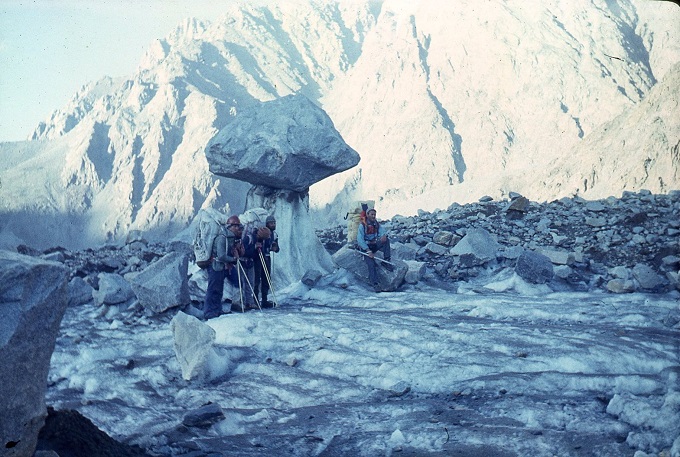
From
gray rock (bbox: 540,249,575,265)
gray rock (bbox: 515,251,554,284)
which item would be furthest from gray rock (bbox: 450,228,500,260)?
gray rock (bbox: 515,251,554,284)

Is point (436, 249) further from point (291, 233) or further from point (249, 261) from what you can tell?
point (249, 261)

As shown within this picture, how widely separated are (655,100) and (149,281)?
51.2 m

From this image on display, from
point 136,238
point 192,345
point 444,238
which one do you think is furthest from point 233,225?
point 136,238

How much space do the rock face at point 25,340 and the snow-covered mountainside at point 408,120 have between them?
232 feet

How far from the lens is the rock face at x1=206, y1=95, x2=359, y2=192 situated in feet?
52.9

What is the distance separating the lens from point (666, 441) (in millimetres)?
6223

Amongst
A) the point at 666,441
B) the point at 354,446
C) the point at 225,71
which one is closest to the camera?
the point at 666,441

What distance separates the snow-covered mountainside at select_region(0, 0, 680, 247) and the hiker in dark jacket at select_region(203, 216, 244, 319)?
63142 millimetres

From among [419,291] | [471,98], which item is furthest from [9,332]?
[471,98]

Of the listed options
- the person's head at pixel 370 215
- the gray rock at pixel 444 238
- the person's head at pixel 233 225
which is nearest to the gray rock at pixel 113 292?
the person's head at pixel 233 225

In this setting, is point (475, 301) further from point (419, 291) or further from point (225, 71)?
point (225, 71)

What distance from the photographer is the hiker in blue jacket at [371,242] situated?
16.0 m

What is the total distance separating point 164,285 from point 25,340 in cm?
819

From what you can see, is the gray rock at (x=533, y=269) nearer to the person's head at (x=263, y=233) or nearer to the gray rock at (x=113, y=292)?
the person's head at (x=263, y=233)
